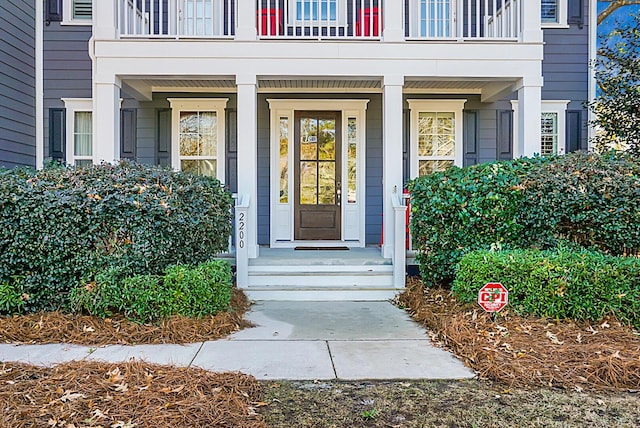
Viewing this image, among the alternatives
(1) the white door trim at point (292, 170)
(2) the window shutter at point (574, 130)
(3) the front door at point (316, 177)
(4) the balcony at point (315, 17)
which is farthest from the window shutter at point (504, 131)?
(3) the front door at point (316, 177)

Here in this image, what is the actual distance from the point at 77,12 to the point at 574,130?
8.74 metres

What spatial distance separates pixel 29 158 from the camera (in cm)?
833

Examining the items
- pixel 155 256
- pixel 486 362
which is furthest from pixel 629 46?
pixel 155 256

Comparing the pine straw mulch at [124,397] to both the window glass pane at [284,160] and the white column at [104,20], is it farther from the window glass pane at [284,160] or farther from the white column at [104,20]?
the window glass pane at [284,160]

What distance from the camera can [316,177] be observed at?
8797 millimetres

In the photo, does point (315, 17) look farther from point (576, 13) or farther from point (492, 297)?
point (492, 297)

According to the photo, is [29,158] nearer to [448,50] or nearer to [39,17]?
[39,17]

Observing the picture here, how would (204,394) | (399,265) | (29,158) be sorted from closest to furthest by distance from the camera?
1. (204,394)
2. (399,265)
3. (29,158)

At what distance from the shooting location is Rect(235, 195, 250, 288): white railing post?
646 centimetres

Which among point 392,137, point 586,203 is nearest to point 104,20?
point 392,137

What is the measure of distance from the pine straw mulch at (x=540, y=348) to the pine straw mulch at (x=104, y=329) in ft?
7.11

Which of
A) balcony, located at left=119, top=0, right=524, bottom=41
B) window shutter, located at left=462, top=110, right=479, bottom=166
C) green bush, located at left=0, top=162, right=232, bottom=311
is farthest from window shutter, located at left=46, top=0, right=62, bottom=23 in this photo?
window shutter, located at left=462, top=110, right=479, bottom=166

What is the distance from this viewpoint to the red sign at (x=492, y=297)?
457 cm

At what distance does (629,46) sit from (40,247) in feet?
30.6
